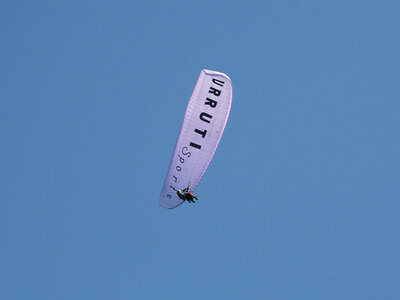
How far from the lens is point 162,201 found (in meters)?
57.2

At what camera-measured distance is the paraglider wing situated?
55594 mm

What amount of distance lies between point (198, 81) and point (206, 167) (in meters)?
7.96

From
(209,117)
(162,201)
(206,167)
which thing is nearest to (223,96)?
(209,117)

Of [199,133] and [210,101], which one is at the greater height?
[210,101]

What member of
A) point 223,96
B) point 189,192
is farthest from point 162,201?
point 223,96

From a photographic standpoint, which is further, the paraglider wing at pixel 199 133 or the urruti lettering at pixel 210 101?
the urruti lettering at pixel 210 101

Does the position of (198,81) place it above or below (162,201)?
above

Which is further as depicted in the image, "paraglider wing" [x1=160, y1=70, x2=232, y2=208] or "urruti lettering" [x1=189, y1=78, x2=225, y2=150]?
"urruti lettering" [x1=189, y1=78, x2=225, y2=150]

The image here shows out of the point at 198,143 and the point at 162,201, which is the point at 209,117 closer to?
the point at 198,143

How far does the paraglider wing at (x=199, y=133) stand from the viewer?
5559 centimetres

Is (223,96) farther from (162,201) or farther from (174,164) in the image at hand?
(162,201)

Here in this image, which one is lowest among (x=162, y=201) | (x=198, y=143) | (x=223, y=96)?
(x=162, y=201)

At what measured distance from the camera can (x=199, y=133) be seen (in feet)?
184

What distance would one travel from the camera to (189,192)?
186 ft
